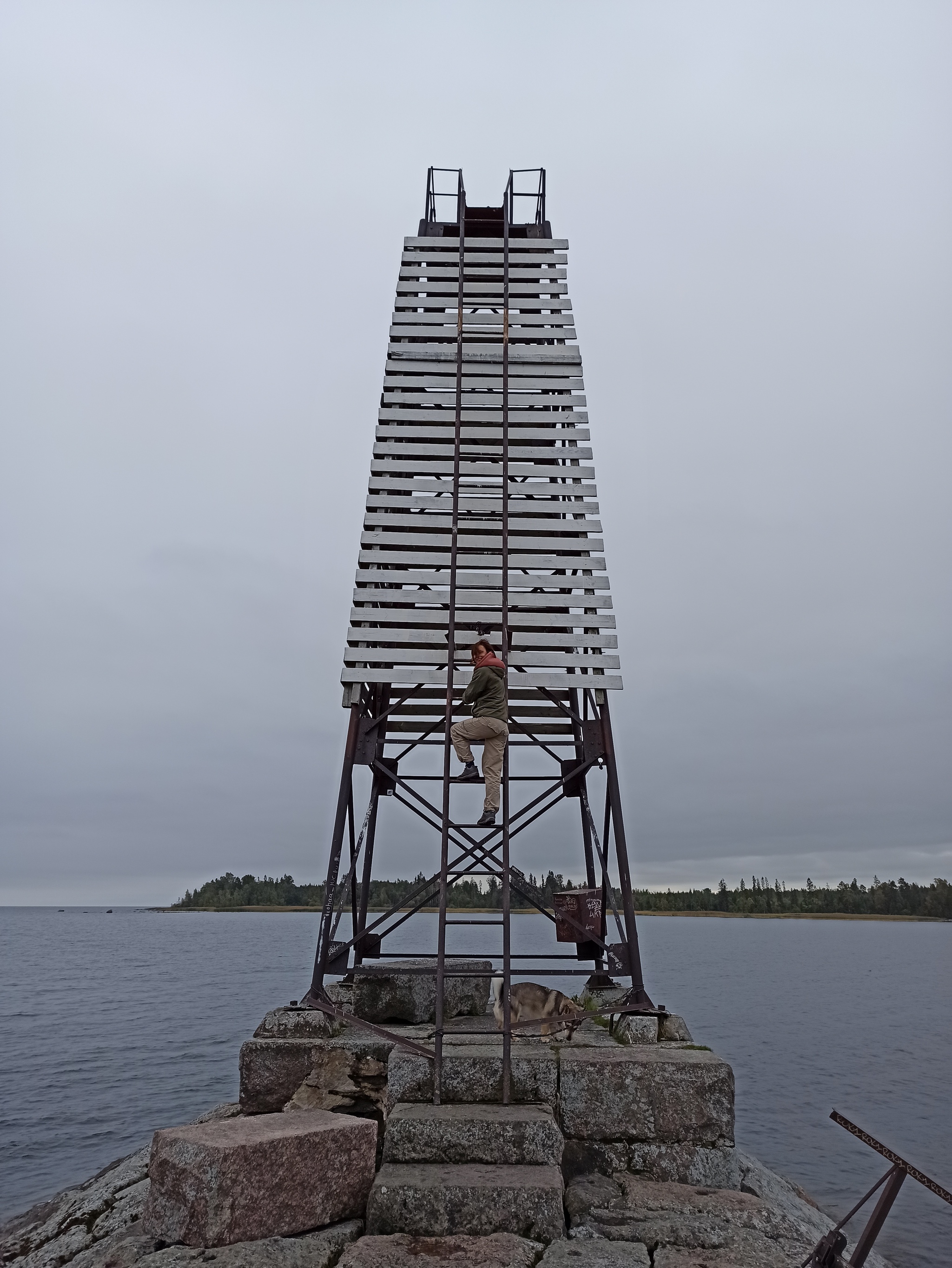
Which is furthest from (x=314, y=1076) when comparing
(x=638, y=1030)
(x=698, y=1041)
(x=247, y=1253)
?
(x=698, y=1041)

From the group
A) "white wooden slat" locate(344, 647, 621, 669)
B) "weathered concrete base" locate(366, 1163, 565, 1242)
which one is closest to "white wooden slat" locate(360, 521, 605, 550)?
"white wooden slat" locate(344, 647, 621, 669)

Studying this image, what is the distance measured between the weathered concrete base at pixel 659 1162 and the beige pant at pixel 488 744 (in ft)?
10.9

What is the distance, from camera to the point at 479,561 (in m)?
11.1

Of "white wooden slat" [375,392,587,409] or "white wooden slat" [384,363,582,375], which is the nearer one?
"white wooden slat" [375,392,587,409]

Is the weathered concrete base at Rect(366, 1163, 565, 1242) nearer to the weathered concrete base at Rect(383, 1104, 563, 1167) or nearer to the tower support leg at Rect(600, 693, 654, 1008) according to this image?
the weathered concrete base at Rect(383, 1104, 563, 1167)

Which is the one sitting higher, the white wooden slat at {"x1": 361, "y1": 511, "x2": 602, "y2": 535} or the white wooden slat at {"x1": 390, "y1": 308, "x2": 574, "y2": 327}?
the white wooden slat at {"x1": 390, "y1": 308, "x2": 574, "y2": 327}

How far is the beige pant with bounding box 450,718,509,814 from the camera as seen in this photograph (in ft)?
31.3

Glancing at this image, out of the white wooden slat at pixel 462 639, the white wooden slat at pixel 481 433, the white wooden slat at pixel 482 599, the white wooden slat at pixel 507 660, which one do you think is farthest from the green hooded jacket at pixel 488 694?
the white wooden slat at pixel 481 433

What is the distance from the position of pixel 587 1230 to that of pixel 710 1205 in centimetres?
104

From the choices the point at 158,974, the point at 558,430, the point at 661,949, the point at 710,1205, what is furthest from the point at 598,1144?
the point at 661,949

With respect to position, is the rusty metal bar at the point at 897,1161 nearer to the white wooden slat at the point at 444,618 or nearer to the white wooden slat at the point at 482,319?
the white wooden slat at the point at 444,618

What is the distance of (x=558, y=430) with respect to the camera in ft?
39.3

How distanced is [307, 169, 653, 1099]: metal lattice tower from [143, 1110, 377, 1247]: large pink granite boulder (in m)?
2.17

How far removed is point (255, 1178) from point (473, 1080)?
200 cm
